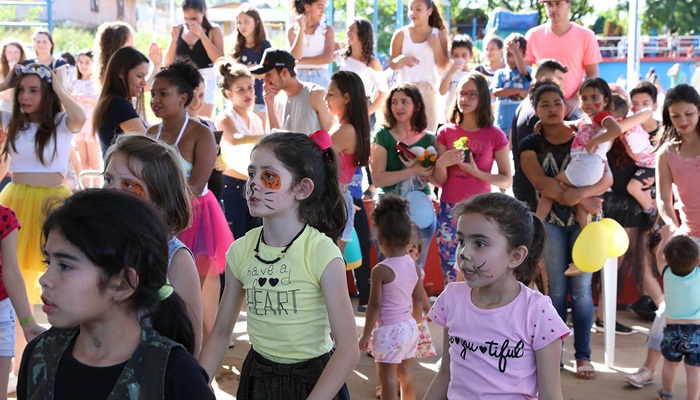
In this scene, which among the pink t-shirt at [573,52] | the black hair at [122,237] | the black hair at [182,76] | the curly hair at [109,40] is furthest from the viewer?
the pink t-shirt at [573,52]

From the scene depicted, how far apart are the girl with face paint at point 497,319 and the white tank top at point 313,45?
504cm

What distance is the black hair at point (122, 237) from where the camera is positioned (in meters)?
1.71

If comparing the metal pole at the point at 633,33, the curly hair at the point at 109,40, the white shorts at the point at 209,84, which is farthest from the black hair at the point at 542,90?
→ the metal pole at the point at 633,33

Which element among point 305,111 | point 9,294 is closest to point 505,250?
point 9,294

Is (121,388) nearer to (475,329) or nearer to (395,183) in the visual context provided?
(475,329)

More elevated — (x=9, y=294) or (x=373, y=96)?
(x=373, y=96)

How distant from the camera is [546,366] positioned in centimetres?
252

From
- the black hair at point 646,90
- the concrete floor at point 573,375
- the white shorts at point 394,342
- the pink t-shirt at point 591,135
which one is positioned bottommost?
the concrete floor at point 573,375

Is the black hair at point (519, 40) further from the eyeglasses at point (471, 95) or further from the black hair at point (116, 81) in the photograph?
the black hair at point (116, 81)

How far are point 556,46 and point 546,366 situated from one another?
459cm

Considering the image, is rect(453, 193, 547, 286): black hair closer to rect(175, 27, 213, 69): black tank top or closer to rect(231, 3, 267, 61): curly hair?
rect(231, 3, 267, 61): curly hair

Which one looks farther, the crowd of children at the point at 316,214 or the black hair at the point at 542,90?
the black hair at the point at 542,90

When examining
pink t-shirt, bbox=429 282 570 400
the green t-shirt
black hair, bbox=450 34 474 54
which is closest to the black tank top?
black hair, bbox=450 34 474 54

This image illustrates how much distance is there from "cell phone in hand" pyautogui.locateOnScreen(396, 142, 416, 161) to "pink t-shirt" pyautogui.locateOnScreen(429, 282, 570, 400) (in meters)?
2.66
